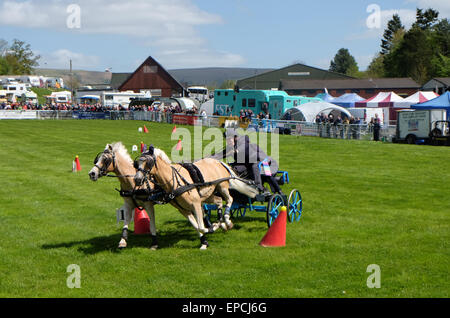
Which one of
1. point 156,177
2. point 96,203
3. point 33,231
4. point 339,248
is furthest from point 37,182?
point 339,248

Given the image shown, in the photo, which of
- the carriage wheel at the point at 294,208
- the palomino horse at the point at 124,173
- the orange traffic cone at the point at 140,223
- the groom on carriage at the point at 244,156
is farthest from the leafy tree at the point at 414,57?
the palomino horse at the point at 124,173

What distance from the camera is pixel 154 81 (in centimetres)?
9906

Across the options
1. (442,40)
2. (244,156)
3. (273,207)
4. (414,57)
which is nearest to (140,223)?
(244,156)

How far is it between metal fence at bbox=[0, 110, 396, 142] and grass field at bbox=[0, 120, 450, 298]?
49.4ft

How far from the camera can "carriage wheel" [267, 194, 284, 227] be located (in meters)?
11.8

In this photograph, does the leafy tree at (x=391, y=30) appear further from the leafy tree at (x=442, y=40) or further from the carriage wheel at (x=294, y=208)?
the carriage wheel at (x=294, y=208)

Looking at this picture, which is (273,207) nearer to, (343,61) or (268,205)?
(268,205)

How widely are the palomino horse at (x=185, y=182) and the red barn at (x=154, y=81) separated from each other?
278ft

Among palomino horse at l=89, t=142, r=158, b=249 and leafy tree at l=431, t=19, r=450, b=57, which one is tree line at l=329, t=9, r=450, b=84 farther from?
palomino horse at l=89, t=142, r=158, b=249

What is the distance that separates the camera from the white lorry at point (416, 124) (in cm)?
3309

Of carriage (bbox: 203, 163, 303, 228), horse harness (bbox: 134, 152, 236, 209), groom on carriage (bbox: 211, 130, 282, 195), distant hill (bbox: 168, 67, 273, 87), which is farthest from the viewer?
distant hill (bbox: 168, 67, 273, 87)

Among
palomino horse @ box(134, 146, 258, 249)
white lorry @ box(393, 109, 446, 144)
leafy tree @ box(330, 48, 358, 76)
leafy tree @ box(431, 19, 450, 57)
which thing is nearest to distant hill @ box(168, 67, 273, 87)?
leafy tree @ box(330, 48, 358, 76)

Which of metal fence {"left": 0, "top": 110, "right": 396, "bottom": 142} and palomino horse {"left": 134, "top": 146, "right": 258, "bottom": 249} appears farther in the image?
metal fence {"left": 0, "top": 110, "right": 396, "bottom": 142}

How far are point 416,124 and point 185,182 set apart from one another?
27296 mm
